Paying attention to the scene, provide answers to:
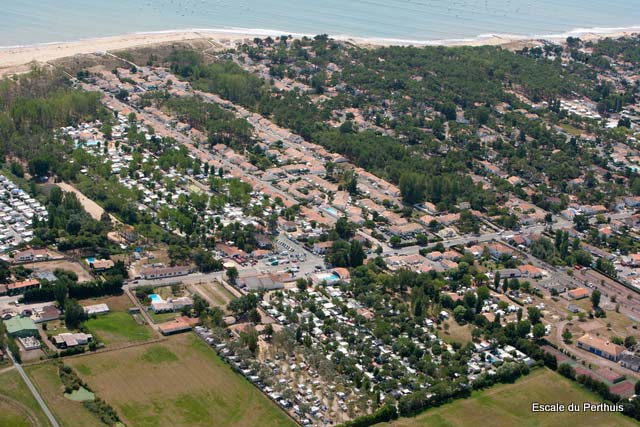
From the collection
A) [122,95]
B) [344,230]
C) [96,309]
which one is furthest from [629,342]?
[122,95]

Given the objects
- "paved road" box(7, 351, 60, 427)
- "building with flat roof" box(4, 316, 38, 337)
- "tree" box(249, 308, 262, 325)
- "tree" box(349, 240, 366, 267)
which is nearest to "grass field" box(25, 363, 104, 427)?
"paved road" box(7, 351, 60, 427)

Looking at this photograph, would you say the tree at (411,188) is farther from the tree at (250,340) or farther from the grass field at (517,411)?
the tree at (250,340)

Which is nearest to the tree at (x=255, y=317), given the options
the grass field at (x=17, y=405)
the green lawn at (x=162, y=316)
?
the green lawn at (x=162, y=316)

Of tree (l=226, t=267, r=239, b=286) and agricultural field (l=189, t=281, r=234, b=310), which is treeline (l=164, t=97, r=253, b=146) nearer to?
tree (l=226, t=267, r=239, b=286)

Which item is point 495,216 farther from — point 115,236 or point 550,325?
point 115,236

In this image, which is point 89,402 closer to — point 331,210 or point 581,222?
point 331,210
